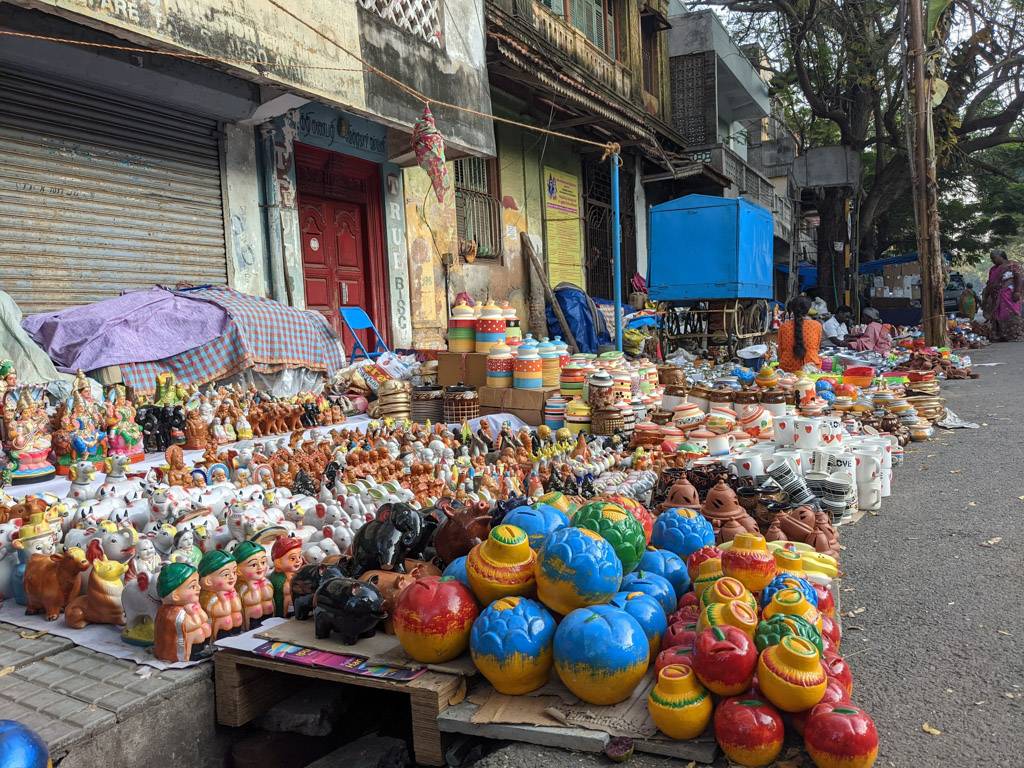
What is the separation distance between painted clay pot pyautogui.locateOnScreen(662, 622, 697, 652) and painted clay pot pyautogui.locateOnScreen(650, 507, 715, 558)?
556 millimetres

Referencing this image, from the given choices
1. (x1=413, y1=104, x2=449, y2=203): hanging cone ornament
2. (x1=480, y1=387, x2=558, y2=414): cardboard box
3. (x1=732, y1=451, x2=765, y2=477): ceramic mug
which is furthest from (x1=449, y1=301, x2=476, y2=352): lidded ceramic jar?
(x1=732, y1=451, x2=765, y2=477): ceramic mug

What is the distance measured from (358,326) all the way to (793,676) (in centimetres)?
719

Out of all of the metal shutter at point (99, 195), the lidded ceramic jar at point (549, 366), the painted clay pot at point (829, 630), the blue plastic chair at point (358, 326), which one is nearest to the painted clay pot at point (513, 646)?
the painted clay pot at point (829, 630)

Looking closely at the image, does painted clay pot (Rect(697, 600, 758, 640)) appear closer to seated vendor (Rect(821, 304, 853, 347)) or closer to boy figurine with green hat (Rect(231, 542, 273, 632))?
boy figurine with green hat (Rect(231, 542, 273, 632))

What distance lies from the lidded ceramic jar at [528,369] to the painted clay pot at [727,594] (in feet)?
13.3

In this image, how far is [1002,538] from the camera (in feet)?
11.5

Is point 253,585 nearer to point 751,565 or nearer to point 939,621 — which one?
point 751,565

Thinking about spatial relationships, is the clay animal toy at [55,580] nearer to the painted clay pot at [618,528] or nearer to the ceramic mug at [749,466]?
the painted clay pot at [618,528]

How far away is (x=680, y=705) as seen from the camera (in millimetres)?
1751

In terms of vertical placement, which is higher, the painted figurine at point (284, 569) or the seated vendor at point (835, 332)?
the seated vendor at point (835, 332)

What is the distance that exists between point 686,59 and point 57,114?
1474 cm

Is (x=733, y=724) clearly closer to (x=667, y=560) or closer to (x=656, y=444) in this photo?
(x=667, y=560)

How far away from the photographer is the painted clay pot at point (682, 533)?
8.73ft

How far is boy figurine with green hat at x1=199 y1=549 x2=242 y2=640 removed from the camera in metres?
2.23
